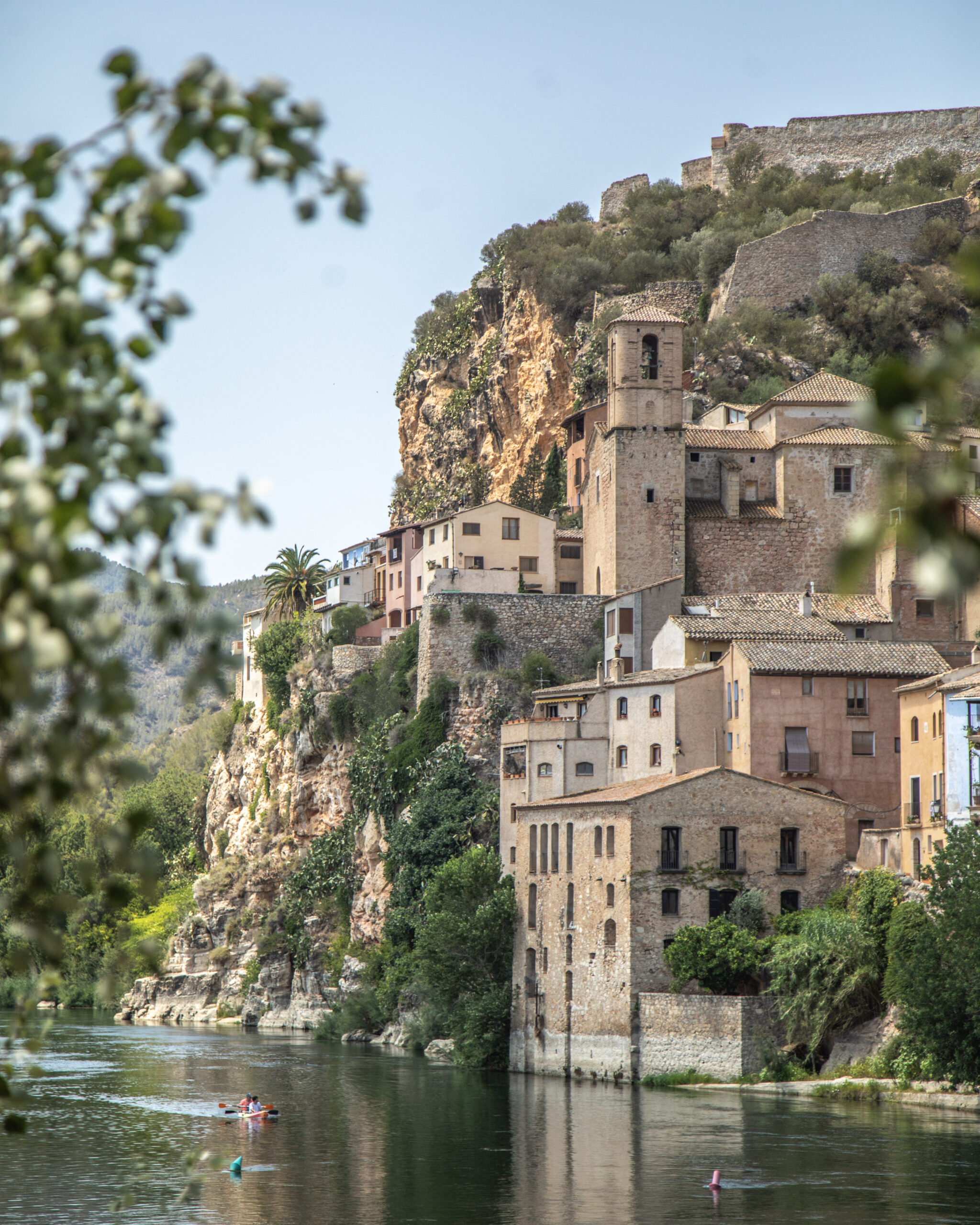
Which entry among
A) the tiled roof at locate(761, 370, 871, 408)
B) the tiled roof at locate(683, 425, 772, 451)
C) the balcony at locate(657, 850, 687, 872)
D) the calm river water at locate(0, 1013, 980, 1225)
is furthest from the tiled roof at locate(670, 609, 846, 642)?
the calm river water at locate(0, 1013, 980, 1225)

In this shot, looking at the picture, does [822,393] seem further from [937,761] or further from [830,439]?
[937,761]

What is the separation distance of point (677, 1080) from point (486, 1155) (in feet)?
35.3

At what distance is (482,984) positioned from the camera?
58031mm

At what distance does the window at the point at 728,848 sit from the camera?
5181 centimetres

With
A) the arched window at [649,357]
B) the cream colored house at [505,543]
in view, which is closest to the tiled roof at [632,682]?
the cream colored house at [505,543]

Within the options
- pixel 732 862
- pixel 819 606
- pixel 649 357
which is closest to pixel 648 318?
pixel 649 357

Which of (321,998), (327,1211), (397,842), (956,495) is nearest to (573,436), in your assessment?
(397,842)

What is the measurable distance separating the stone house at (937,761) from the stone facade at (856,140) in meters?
60.9

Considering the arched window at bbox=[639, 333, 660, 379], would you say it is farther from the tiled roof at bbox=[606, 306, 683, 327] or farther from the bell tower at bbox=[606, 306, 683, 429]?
the tiled roof at bbox=[606, 306, 683, 327]

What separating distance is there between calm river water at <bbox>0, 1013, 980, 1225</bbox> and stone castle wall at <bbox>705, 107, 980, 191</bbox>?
7092 cm

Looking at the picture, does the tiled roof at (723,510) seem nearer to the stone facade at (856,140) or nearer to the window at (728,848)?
the window at (728,848)

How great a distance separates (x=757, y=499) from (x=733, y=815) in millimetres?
22426

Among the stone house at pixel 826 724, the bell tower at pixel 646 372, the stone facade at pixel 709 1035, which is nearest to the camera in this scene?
the stone facade at pixel 709 1035

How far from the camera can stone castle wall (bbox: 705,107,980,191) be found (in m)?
106
